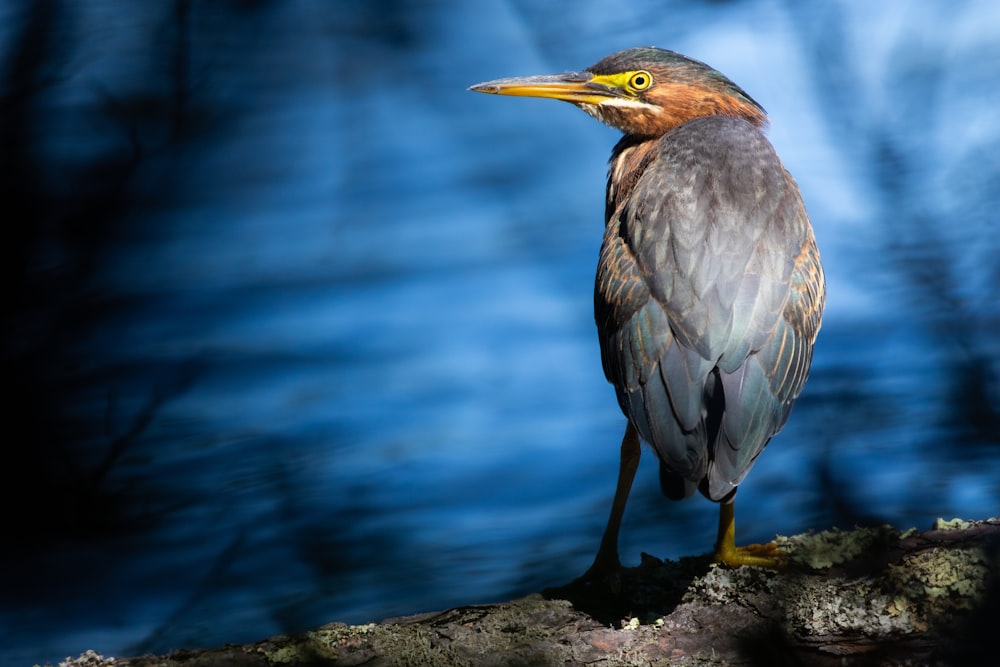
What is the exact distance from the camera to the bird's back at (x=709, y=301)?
85.4 inches

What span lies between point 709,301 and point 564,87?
88 cm

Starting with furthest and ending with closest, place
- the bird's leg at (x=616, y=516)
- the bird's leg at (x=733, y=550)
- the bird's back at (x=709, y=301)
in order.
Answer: the bird's leg at (x=616, y=516)
the bird's leg at (x=733, y=550)
the bird's back at (x=709, y=301)

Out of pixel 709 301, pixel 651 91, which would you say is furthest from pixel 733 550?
pixel 651 91

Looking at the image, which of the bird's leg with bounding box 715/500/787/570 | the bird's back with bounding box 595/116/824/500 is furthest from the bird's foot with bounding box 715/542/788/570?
the bird's back with bounding box 595/116/824/500

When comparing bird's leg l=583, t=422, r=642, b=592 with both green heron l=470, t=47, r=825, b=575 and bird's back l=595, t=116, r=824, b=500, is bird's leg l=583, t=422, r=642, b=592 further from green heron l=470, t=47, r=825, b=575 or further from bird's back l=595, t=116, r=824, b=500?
bird's back l=595, t=116, r=824, b=500

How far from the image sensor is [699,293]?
7.77ft

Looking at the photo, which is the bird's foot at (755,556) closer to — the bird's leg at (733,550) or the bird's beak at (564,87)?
the bird's leg at (733,550)

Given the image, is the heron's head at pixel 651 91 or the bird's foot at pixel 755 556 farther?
the heron's head at pixel 651 91

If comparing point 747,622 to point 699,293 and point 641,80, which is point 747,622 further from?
point 641,80

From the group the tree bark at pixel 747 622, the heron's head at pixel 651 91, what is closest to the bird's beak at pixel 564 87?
the heron's head at pixel 651 91

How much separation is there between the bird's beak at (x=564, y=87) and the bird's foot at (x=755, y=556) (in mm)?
1272

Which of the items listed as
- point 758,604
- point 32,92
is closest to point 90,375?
point 32,92

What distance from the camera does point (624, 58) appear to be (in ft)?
9.73

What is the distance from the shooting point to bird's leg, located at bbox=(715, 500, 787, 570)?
227 centimetres
